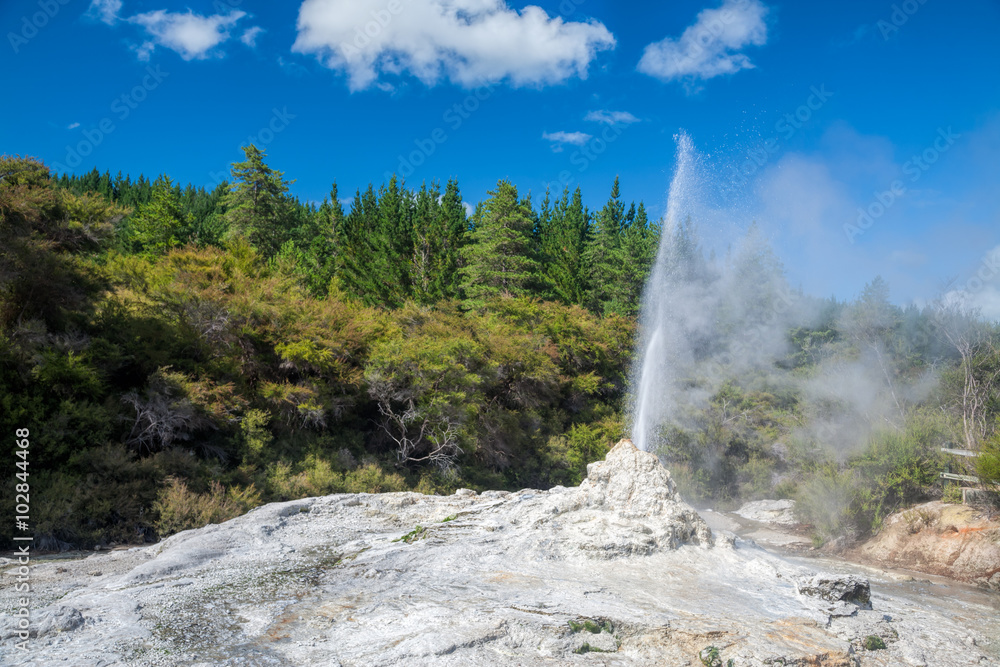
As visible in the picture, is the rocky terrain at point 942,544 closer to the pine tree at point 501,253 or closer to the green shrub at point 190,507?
the green shrub at point 190,507

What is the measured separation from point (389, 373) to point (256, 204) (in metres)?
24.7

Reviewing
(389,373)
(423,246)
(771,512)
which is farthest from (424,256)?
(771,512)

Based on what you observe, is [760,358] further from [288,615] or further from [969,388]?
[288,615]

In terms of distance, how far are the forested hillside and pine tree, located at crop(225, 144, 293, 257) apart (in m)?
0.16

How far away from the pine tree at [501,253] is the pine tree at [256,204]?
513 inches

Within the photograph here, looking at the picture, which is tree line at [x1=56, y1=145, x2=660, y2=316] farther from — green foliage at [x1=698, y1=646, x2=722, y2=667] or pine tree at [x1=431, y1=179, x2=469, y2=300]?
green foliage at [x1=698, y1=646, x2=722, y2=667]

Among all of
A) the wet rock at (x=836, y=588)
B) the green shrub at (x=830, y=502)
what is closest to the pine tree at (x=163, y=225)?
the green shrub at (x=830, y=502)

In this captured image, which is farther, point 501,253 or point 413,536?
point 501,253

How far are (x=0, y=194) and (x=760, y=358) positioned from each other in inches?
1294

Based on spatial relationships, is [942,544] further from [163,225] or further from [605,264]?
[163,225]

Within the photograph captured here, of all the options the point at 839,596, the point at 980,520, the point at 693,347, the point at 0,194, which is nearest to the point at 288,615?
the point at 839,596

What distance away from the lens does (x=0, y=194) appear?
517 inches

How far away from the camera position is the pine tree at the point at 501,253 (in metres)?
34.2

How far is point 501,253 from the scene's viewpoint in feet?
114
